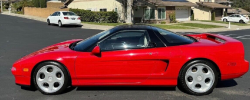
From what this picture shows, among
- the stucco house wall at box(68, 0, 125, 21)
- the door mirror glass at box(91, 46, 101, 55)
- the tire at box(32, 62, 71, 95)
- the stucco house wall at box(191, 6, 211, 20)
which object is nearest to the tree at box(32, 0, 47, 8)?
the stucco house wall at box(68, 0, 125, 21)

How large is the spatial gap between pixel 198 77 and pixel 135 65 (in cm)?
120

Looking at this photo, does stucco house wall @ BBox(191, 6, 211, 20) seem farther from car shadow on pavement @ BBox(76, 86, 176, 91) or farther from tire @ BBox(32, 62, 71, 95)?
tire @ BBox(32, 62, 71, 95)

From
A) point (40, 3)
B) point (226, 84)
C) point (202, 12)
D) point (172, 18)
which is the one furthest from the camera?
point (40, 3)

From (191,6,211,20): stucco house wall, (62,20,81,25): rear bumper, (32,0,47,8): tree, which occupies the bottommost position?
(62,20,81,25): rear bumper

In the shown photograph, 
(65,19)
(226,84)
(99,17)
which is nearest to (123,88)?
(226,84)

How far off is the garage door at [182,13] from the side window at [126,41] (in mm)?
28950

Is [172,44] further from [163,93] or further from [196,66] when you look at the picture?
[163,93]

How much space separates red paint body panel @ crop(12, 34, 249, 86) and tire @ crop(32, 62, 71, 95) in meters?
0.10

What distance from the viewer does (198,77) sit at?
4598 mm

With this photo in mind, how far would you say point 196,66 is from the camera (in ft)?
14.9

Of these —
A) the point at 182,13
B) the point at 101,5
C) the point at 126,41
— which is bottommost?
the point at 126,41

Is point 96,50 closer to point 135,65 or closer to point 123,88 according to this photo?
point 135,65

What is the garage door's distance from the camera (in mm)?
32963

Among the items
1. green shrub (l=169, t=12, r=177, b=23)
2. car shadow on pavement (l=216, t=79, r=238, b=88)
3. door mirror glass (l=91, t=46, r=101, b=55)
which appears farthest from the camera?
green shrub (l=169, t=12, r=177, b=23)
